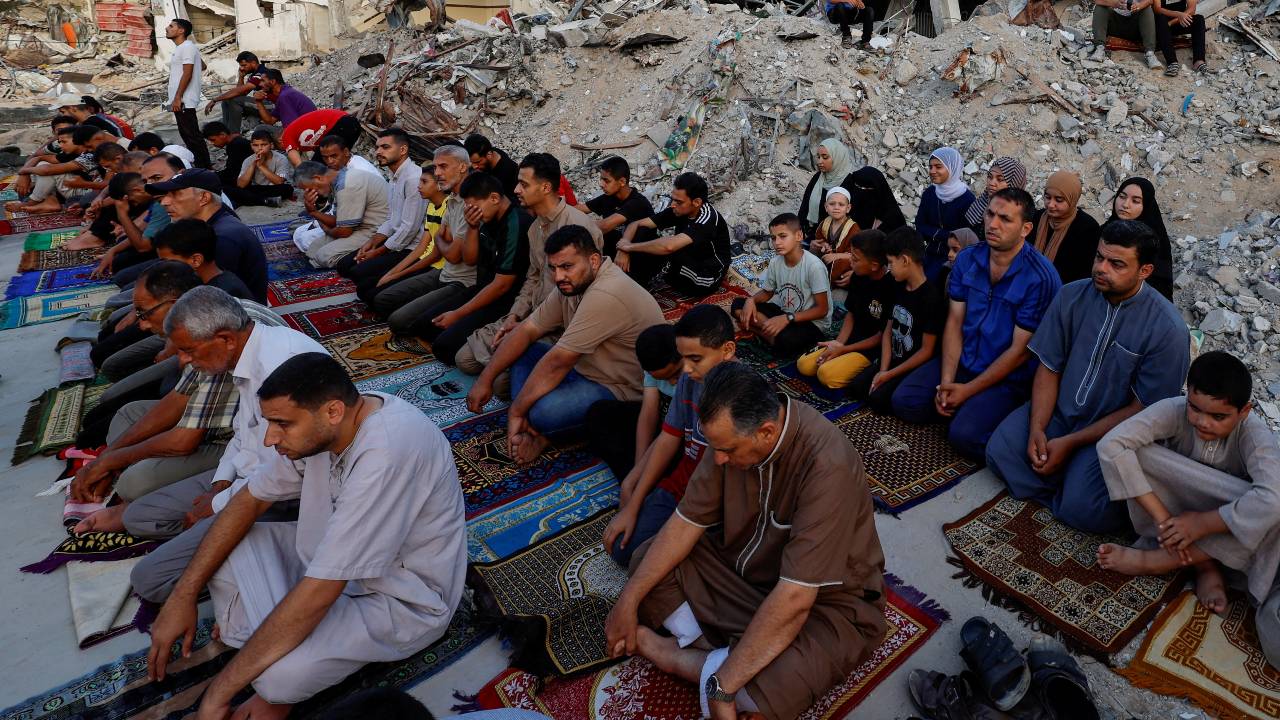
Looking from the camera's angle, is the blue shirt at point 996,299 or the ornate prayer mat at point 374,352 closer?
the blue shirt at point 996,299

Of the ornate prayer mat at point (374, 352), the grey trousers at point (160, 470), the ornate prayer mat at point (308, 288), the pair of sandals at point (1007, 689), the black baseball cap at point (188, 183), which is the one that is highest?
the black baseball cap at point (188, 183)

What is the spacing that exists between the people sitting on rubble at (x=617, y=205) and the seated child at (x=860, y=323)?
1.86 metres

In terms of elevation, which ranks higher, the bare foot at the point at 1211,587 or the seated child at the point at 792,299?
the seated child at the point at 792,299

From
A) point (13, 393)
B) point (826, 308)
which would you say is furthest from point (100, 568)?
point (826, 308)

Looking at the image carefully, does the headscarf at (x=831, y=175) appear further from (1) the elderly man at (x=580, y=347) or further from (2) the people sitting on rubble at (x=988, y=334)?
(1) the elderly man at (x=580, y=347)

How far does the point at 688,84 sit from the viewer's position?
353 inches

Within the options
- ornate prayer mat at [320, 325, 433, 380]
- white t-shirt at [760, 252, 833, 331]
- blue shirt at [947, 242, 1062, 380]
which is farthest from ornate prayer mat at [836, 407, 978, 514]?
ornate prayer mat at [320, 325, 433, 380]

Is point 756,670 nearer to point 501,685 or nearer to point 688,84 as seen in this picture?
point 501,685

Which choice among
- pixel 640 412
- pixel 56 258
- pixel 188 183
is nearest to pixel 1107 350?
pixel 640 412

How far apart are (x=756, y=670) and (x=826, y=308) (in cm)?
288

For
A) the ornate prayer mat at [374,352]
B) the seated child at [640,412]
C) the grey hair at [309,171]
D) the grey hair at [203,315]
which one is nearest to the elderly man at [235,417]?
the grey hair at [203,315]

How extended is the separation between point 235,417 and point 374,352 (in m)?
2.10

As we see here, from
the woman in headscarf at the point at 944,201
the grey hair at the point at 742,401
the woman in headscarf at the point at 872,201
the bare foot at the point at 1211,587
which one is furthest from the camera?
the woman in headscarf at the point at 872,201

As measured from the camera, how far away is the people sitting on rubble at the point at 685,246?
5375mm
